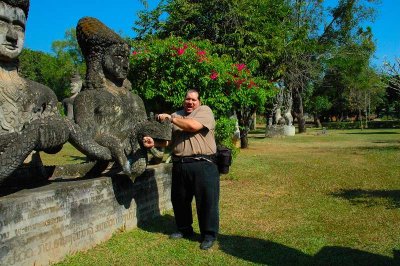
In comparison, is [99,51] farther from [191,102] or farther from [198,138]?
[198,138]

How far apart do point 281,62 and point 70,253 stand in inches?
598

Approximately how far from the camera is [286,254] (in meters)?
4.70

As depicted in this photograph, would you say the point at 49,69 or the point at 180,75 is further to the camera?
the point at 49,69

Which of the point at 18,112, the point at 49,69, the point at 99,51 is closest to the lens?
the point at 18,112

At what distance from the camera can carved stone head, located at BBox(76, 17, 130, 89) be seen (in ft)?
17.6

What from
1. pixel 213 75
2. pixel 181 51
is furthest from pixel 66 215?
pixel 213 75

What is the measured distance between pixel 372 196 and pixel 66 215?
591 centimetres

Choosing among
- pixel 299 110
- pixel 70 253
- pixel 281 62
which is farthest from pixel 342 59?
pixel 70 253

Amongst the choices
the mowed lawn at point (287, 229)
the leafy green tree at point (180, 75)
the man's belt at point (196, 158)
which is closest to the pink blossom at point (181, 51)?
the leafy green tree at point (180, 75)

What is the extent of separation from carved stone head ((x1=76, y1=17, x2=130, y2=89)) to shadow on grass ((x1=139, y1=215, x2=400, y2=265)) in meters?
2.35

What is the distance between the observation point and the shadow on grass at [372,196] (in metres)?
7.36

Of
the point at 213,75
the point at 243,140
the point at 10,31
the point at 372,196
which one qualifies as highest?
the point at 213,75

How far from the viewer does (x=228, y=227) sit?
19.1 ft

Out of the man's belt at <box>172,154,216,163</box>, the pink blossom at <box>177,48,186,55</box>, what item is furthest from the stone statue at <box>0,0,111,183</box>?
the pink blossom at <box>177,48,186,55</box>
